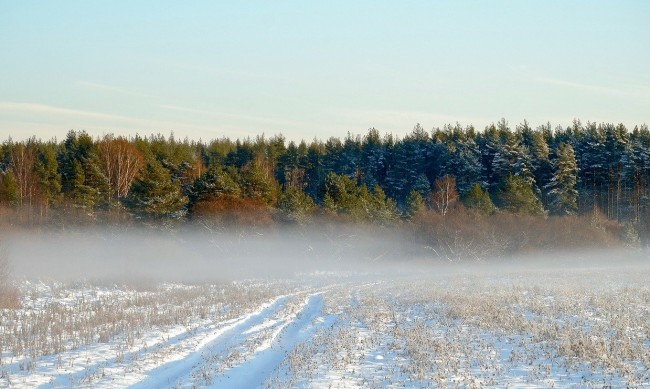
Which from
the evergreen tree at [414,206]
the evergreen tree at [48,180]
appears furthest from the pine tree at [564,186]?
the evergreen tree at [48,180]

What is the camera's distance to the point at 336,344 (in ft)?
45.3

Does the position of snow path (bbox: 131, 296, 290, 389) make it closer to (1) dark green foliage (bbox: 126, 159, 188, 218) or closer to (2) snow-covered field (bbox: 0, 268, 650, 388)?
(2) snow-covered field (bbox: 0, 268, 650, 388)

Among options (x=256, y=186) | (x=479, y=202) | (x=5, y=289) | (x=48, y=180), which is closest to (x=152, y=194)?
(x=256, y=186)

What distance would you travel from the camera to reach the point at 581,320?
16766 millimetres

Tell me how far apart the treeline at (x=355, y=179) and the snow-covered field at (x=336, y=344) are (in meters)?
37.6

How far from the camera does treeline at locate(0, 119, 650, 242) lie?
60906 mm

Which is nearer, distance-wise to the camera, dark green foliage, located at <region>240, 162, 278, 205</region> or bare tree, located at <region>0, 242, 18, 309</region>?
bare tree, located at <region>0, 242, 18, 309</region>

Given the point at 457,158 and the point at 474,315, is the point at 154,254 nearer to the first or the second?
the point at 474,315

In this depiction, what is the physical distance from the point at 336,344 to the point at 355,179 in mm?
81325

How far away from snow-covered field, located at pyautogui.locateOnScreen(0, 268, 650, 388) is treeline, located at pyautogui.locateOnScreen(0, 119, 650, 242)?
123 feet

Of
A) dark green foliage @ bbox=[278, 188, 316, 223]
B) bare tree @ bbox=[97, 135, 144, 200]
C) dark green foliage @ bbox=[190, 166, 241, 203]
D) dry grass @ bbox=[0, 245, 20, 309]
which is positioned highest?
bare tree @ bbox=[97, 135, 144, 200]

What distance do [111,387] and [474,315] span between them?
38.5 feet

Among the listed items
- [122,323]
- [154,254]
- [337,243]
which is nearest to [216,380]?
[122,323]

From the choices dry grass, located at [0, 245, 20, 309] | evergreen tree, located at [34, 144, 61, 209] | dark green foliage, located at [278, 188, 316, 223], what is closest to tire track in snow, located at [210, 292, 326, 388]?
dry grass, located at [0, 245, 20, 309]
